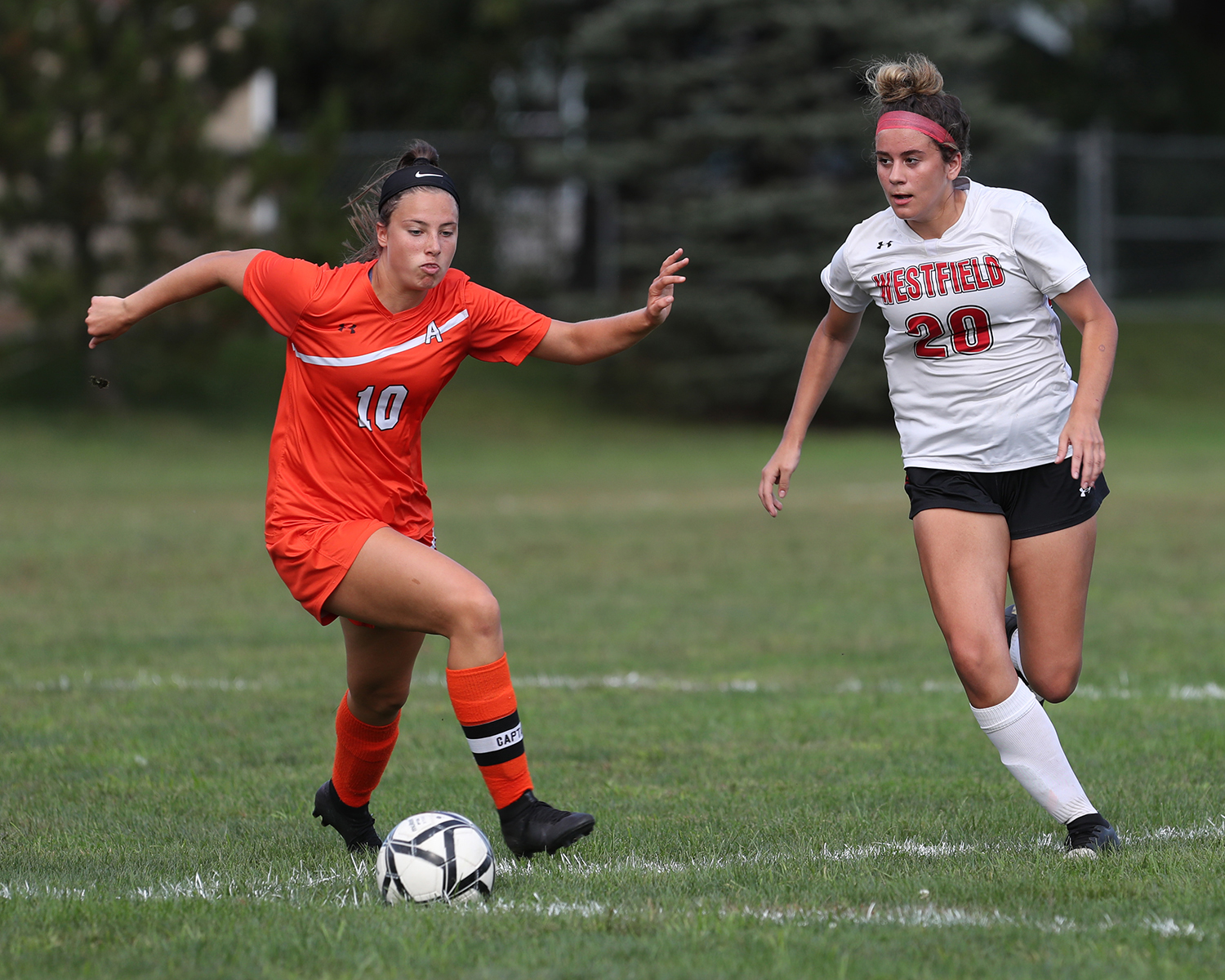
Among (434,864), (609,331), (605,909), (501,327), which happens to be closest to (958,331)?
(609,331)

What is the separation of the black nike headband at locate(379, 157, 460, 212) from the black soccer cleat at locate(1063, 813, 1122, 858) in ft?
8.88

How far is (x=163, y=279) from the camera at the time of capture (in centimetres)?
488

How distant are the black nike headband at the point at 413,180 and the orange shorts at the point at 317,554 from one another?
1024 mm

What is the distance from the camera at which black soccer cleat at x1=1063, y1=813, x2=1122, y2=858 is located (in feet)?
15.0

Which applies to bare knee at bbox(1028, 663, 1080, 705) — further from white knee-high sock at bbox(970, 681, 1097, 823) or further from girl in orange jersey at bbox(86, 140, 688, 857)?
girl in orange jersey at bbox(86, 140, 688, 857)

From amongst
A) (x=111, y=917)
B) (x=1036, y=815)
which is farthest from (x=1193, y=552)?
(x=111, y=917)

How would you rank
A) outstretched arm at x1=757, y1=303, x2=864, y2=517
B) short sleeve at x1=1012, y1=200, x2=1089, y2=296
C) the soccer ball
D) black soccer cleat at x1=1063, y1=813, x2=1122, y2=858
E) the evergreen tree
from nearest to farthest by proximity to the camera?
1. the soccer ball
2. black soccer cleat at x1=1063, y1=813, x2=1122, y2=858
3. short sleeve at x1=1012, y1=200, x2=1089, y2=296
4. outstretched arm at x1=757, y1=303, x2=864, y2=517
5. the evergreen tree

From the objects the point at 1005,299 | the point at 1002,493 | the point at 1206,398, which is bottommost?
the point at 1206,398

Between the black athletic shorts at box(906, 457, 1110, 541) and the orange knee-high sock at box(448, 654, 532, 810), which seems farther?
the black athletic shorts at box(906, 457, 1110, 541)

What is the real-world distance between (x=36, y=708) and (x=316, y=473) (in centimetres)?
326

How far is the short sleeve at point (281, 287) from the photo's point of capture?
4812 millimetres

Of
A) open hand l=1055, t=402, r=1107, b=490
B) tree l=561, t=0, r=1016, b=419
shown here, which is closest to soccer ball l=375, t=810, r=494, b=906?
open hand l=1055, t=402, r=1107, b=490

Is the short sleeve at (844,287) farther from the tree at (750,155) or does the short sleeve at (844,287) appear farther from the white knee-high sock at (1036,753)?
the tree at (750,155)

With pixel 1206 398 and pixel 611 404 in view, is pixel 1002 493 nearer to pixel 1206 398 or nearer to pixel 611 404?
pixel 611 404
